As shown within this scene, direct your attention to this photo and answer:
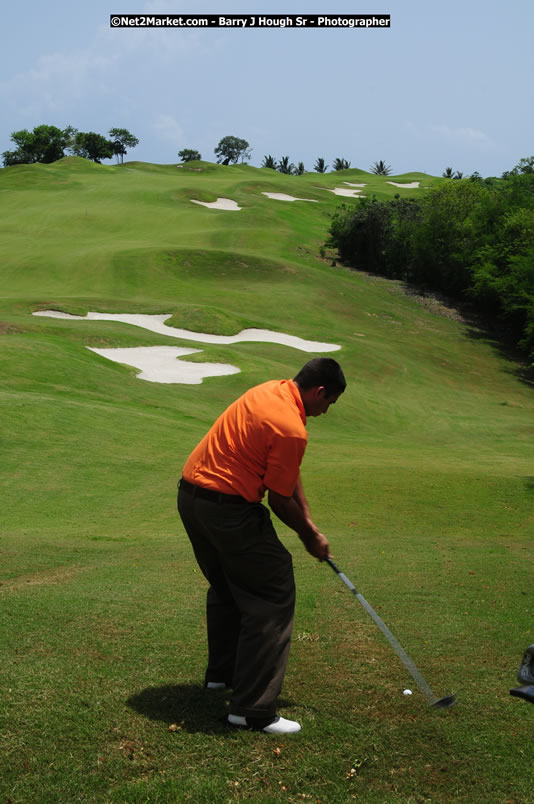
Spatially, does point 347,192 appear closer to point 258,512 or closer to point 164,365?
point 164,365

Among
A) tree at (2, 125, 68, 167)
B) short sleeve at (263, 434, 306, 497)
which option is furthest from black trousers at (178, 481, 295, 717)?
tree at (2, 125, 68, 167)

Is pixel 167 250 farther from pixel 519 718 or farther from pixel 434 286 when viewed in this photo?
pixel 519 718

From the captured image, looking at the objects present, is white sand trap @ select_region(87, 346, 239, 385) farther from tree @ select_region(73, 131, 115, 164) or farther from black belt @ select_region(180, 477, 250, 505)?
tree @ select_region(73, 131, 115, 164)

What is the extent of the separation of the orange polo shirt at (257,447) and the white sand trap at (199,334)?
113 ft

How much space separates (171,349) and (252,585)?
3186cm

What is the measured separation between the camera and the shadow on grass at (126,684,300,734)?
5.28 meters

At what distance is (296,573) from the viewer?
35.5ft

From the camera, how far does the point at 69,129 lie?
145 m

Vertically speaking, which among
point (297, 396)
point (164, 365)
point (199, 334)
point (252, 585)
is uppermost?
point (297, 396)

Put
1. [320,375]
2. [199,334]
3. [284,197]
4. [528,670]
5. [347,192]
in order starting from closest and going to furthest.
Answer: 1. [528,670]
2. [320,375]
3. [199,334]
4. [284,197]
5. [347,192]

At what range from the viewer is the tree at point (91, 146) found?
14625 cm

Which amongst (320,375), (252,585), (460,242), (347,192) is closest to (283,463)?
(320,375)

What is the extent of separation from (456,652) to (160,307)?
4007 cm

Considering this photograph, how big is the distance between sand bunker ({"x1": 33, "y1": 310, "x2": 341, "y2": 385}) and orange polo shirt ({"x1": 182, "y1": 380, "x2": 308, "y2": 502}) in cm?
2616
